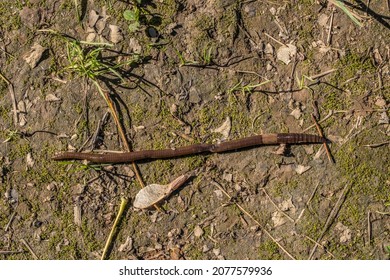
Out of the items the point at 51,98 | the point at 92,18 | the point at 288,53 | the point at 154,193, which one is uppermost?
the point at 92,18

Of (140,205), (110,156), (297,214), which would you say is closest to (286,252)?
(297,214)

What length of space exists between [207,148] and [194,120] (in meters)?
0.30

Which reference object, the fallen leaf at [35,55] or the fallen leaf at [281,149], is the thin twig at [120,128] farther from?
the fallen leaf at [281,149]

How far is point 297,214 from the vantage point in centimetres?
394

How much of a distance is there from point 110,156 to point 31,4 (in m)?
1.64

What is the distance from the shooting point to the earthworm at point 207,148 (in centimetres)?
387

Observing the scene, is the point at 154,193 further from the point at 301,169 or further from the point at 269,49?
the point at 269,49

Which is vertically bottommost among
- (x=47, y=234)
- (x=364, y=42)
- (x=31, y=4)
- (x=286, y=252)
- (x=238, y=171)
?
(x=286, y=252)

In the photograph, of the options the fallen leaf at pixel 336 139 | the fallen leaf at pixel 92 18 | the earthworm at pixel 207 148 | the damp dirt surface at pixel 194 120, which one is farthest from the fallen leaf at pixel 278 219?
the fallen leaf at pixel 92 18

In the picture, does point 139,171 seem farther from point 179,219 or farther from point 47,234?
point 47,234

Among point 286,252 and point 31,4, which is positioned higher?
point 31,4

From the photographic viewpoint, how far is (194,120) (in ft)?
13.1

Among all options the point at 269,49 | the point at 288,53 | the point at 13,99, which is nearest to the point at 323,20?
the point at 288,53

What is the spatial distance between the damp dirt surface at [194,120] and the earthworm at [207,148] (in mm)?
89
